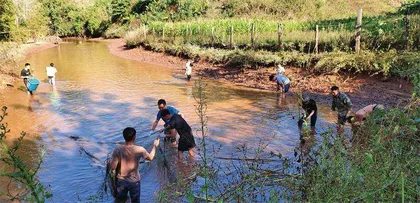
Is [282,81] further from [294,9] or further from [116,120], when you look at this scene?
[294,9]

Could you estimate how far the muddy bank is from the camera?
13.0 meters

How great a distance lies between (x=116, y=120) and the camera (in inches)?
470

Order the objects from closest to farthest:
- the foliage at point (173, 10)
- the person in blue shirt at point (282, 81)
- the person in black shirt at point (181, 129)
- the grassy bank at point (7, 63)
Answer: the person in black shirt at point (181, 129) → the person in blue shirt at point (282, 81) → the grassy bank at point (7, 63) → the foliage at point (173, 10)

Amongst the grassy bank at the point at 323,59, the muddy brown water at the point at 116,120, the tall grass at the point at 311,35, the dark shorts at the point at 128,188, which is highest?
the tall grass at the point at 311,35

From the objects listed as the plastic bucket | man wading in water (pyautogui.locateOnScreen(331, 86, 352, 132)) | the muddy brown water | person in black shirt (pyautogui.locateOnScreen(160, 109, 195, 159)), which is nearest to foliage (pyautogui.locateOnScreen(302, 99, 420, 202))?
the muddy brown water

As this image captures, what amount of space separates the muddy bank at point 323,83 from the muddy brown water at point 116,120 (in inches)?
44.0

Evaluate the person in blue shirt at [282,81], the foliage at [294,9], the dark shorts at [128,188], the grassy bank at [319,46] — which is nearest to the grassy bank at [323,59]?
the grassy bank at [319,46]

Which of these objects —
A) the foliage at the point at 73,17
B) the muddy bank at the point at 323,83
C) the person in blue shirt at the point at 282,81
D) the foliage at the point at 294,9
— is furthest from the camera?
the foliage at the point at 73,17

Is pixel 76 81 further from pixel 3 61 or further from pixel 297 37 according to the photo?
pixel 297 37

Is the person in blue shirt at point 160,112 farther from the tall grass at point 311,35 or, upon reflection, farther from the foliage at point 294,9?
the foliage at point 294,9

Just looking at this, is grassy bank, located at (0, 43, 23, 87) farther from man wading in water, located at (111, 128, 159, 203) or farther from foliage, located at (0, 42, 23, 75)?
man wading in water, located at (111, 128, 159, 203)

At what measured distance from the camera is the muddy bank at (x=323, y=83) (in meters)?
13.0

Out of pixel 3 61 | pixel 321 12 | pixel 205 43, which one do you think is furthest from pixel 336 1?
pixel 3 61

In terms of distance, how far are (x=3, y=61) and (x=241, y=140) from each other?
49.4ft
